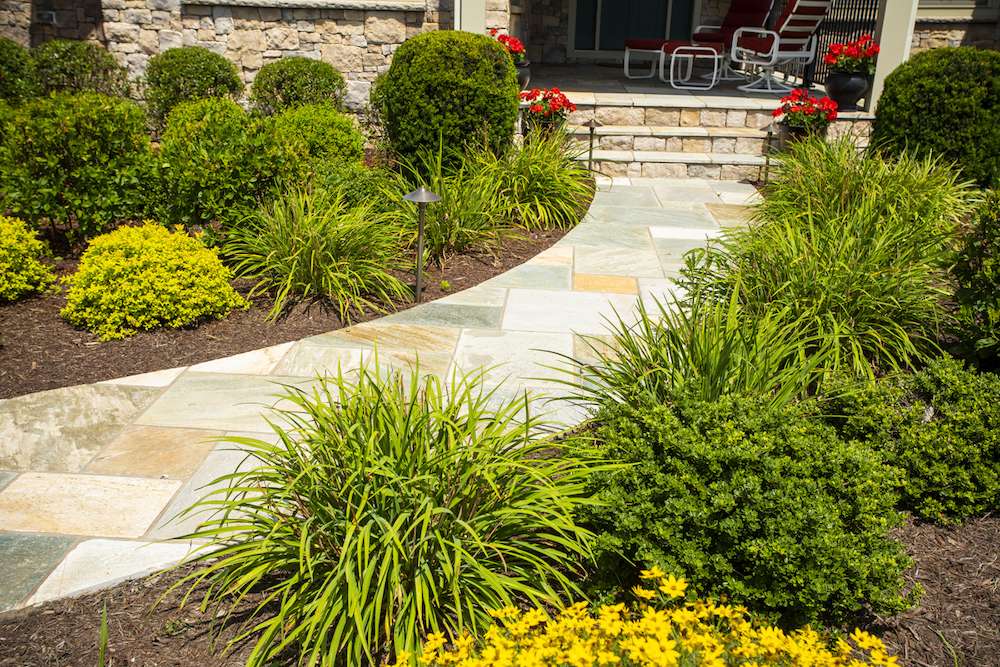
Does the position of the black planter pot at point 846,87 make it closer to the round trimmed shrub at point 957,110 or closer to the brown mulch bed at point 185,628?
the round trimmed shrub at point 957,110

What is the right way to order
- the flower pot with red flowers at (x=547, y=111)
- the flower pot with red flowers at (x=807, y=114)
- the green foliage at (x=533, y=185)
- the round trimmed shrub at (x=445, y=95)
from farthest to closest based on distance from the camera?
the flower pot with red flowers at (x=807, y=114) < the flower pot with red flowers at (x=547, y=111) < the round trimmed shrub at (x=445, y=95) < the green foliage at (x=533, y=185)

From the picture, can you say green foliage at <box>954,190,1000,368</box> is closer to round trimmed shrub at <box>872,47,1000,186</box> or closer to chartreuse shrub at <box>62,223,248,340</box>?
chartreuse shrub at <box>62,223,248,340</box>

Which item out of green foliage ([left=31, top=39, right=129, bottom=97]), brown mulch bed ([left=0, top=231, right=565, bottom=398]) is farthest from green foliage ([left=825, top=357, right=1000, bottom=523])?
green foliage ([left=31, top=39, right=129, bottom=97])

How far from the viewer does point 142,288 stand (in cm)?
460

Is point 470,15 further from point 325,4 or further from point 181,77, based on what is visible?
point 181,77

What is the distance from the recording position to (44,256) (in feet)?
18.6

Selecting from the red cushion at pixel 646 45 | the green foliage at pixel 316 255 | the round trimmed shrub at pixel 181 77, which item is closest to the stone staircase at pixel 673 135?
the red cushion at pixel 646 45

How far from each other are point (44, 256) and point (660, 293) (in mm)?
4100

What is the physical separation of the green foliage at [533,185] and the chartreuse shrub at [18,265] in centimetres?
315

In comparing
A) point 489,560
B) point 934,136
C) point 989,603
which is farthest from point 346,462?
point 934,136

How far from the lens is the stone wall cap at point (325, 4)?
352 inches

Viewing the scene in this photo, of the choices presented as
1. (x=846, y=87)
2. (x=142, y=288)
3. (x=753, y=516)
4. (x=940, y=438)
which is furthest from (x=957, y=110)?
(x=142, y=288)

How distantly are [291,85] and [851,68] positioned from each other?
585 cm

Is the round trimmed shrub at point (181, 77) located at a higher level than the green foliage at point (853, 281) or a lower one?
higher
